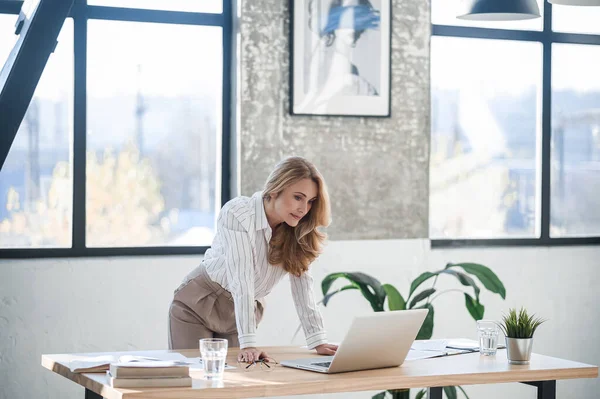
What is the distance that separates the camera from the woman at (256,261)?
11.2 feet

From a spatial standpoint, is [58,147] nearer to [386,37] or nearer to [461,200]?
[386,37]

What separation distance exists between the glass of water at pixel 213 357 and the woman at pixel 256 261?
0.37 metres

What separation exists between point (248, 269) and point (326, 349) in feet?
1.33

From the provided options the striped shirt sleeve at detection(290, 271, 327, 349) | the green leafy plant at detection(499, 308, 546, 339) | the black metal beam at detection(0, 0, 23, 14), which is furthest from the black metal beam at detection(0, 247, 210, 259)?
the green leafy plant at detection(499, 308, 546, 339)

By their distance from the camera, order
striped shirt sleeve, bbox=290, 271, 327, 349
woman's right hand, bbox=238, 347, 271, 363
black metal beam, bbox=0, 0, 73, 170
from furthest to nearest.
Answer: black metal beam, bbox=0, 0, 73, 170 → striped shirt sleeve, bbox=290, 271, 327, 349 → woman's right hand, bbox=238, 347, 271, 363

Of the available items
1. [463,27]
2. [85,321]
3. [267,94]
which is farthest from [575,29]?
[85,321]

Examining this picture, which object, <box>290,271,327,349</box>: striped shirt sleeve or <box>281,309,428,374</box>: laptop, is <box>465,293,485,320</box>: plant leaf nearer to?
<box>290,271,327,349</box>: striped shirt sleeve

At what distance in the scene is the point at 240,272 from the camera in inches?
133

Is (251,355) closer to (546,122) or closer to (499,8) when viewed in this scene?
(499,8)

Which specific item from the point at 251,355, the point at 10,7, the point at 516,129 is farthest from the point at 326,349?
the point at 516,129

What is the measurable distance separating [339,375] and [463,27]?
3360mm

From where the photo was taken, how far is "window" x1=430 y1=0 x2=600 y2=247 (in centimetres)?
581

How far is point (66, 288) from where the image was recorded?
4906mm

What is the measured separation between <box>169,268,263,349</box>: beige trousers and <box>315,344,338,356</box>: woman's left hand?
460 mm
